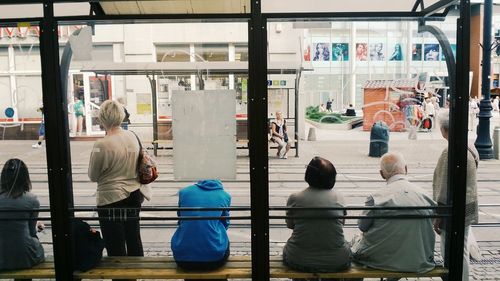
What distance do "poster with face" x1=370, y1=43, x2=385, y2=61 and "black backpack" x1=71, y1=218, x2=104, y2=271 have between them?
270 centimetres

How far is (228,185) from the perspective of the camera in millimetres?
4117

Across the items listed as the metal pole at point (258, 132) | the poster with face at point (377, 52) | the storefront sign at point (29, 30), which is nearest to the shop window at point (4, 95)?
the storefront sign at point (29, 30)

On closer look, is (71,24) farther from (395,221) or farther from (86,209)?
(395,221)

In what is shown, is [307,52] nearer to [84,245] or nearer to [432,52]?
[432,52]

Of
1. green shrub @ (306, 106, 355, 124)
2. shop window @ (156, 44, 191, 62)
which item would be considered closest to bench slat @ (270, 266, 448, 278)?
green shrub @ (306, 106, 355, 124)

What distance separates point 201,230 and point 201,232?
1 centimetres

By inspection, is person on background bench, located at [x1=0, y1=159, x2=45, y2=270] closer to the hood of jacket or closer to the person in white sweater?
the person in white sweater

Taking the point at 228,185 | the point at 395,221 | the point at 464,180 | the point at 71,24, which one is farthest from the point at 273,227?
the point at 71,24

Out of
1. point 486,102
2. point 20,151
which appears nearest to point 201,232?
point 20,151

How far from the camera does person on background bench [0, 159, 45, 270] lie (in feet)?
12.4

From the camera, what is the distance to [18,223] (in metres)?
3.78

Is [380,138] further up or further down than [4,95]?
further down

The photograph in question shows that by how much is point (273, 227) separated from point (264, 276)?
2.73 m

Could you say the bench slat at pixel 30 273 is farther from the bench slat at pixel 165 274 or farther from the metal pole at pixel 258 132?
the metal pole at pixel 258 132
